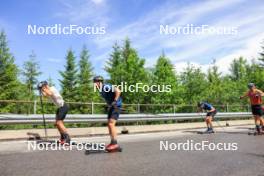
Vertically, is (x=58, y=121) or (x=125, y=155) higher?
(x=58, y=121)

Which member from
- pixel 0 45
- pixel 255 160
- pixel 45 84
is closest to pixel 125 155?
Answer: pixel 255 160

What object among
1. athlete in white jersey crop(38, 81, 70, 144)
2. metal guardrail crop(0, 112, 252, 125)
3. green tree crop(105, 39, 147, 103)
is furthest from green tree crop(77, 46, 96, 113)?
athlete in white jersey crop(38, 81, 70, 144)

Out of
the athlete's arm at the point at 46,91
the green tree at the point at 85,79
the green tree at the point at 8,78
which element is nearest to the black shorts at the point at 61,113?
Answer: the athlete's arm at the point at 46,91

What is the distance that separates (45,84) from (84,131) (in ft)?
10.9

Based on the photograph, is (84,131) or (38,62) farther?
(38,62)

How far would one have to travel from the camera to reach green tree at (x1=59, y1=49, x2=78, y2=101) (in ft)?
171

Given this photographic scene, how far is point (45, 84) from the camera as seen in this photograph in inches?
365

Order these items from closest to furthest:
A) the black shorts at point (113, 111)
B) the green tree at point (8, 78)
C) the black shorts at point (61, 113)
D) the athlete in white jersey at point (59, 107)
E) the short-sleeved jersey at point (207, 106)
A: 1. the black shorts at point (113, 111)
2. the athlete in white jersey at point (59, 107)
3. the black shorts at point (61, 113)
4. the short-sleeved jersey at point (207, 106)
5. the green tree at point (8, 78)

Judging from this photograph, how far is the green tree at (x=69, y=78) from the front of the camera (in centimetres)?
5206

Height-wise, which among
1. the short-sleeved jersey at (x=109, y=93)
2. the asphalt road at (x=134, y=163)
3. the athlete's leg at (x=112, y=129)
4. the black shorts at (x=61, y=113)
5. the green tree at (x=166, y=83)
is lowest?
the asphalt road at (x=134, y=163)

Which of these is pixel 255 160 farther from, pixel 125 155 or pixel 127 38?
pixel 127 38

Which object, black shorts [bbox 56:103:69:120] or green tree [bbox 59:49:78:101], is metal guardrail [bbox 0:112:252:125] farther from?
green tree [bbox 59:49:78:101]

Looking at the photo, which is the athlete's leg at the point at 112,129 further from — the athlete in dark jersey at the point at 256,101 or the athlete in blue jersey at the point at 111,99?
the athlete in dark jersey at the point at 256,101

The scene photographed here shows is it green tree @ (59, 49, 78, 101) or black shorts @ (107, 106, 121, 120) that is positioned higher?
green tree @ (59, 49, 78, 101)
